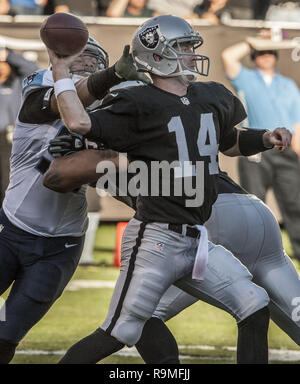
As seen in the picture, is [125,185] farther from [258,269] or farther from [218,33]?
[218,33]

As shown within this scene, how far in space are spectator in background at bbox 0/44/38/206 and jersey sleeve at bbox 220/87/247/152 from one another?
5.38m

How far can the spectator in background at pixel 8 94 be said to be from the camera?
8.95m

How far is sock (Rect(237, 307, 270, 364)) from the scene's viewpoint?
3.30 meters

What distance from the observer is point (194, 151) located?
11.1 feet

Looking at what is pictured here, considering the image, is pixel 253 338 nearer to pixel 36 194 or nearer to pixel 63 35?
pixel 36 194

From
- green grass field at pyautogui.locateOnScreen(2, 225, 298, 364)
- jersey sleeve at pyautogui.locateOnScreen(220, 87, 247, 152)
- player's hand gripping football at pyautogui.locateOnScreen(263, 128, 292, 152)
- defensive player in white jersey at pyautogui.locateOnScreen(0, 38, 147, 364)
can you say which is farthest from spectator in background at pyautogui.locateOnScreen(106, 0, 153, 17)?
player's hand gripping football at pyautogui.locateOnScreen(263, 128, 292, 152)

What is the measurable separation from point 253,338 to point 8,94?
611 cm

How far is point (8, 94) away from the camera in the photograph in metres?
8.95

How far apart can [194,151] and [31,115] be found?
2.28ft

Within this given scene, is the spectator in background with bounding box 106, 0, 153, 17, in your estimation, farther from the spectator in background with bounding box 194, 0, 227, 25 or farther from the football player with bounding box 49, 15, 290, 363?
the football player with bounding box 49, 15, 290, 363

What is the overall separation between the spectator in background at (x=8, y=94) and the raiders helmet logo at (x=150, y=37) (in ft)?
18.2

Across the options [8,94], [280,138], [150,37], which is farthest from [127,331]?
[8,94]

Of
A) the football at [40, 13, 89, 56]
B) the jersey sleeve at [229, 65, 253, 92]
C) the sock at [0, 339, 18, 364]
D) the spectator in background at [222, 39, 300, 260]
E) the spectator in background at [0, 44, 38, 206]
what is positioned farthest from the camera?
the spectator in background at [0, 44, 38, 206]

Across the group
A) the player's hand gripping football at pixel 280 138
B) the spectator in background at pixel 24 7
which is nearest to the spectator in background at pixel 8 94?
the spectator in background at pixel 24 7
